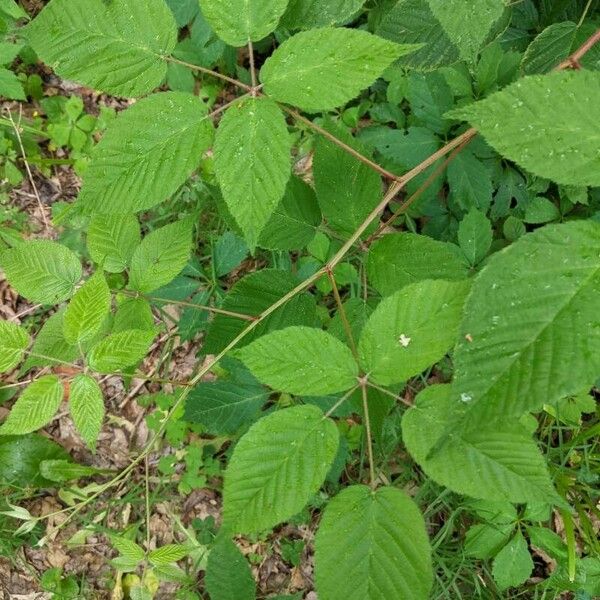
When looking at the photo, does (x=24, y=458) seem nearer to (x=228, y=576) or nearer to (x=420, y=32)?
(x=228, y=576)

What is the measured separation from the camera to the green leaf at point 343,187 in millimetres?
1351

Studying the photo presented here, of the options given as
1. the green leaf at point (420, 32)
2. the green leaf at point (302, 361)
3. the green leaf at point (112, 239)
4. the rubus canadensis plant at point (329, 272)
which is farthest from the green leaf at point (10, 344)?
the green leaf at point (420, 32)

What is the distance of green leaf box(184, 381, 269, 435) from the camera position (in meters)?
1.95

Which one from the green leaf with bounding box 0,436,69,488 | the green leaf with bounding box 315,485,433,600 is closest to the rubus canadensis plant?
the green leaf with bounding box 315,485,433,600

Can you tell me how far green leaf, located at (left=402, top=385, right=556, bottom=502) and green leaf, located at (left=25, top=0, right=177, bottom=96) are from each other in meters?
0.87

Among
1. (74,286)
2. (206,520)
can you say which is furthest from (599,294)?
(206,520)

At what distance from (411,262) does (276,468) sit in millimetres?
577

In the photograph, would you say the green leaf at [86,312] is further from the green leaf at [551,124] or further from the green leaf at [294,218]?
the green leaf at [551,124]

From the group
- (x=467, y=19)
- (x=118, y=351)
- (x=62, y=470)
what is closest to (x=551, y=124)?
(x=467, y=19)

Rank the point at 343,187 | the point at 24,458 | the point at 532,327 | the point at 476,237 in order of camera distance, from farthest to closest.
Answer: the point at 24,458 → the point at 476,237 → the point at 343,187 → the point at 532,327

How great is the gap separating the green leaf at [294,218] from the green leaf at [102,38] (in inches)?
18.7

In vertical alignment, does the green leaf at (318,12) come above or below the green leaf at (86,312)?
above

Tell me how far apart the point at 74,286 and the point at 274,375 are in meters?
0.63

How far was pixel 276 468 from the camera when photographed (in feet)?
3.27
